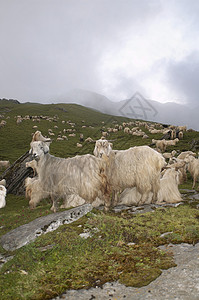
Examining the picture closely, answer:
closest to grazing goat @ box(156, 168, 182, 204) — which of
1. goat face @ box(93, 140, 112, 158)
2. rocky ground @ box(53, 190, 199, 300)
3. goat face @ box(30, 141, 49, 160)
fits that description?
goat face @ box(93, 140, 112, 158)

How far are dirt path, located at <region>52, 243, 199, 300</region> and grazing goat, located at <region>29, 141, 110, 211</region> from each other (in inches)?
251

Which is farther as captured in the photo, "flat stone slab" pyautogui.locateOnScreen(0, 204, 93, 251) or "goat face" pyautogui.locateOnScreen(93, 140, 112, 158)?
"goat face" pyautogui.locateOnScreen(93, 140, 112, 158)

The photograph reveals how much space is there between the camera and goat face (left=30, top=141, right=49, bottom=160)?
33.0 feet

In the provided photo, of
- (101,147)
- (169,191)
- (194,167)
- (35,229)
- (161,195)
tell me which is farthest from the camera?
(194,167)

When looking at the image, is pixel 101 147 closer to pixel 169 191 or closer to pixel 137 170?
pixel 137 170

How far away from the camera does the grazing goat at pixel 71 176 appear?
10.1 metres

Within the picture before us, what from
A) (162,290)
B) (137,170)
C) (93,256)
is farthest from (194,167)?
(162,290)

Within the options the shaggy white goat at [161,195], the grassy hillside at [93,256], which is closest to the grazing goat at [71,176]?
the shaggy white goat at [161,195]

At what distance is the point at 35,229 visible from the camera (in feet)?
22.8

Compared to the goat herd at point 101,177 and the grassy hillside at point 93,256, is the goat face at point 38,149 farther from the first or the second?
the grassy hillside at point 93,256

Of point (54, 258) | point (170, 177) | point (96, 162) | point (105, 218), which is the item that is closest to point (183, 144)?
point (170, 177)

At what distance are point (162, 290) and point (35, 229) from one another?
4735 millimetres

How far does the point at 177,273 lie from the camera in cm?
388

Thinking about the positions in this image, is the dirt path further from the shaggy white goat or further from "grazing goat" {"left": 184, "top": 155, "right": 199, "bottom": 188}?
"grazing goat" {"left": 184, "top": 155, "right": 199, "bottom": 188}
